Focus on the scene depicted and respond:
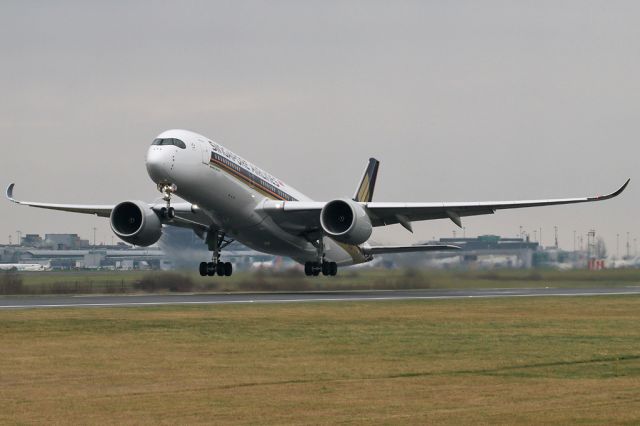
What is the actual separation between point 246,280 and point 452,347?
32.6 metres

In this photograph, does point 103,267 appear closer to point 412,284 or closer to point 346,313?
point 412,284

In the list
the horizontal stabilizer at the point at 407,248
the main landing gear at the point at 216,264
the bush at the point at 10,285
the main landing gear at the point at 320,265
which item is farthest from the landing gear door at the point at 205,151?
the horizontal stabilizer at the point at 407,248

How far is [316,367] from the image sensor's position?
23141mm

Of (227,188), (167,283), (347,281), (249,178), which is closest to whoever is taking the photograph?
(227,188)

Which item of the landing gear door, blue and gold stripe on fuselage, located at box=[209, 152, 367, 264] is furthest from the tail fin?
the landing gear door

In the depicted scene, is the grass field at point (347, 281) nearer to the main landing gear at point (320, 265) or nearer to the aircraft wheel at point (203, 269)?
the aircraft wheel at point (203, 269)

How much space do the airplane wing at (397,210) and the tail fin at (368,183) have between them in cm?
827

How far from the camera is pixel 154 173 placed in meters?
47.4

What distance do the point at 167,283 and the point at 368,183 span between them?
1468 cm

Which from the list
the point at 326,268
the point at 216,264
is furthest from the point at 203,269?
the point at 326,268

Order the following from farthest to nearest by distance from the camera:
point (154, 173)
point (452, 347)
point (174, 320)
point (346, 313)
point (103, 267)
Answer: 1. point (103, 267)
2. point (154, 173)
3. point (346, 313)
4. point (174, 320)
5. point (452, 347)

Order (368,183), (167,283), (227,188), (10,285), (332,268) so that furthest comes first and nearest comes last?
(368,183) → (167,283) → (332,268) → (10,285) → (227,188)

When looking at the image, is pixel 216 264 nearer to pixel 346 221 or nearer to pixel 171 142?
pixel 346 221

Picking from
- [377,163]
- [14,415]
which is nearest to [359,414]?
[14,415]
